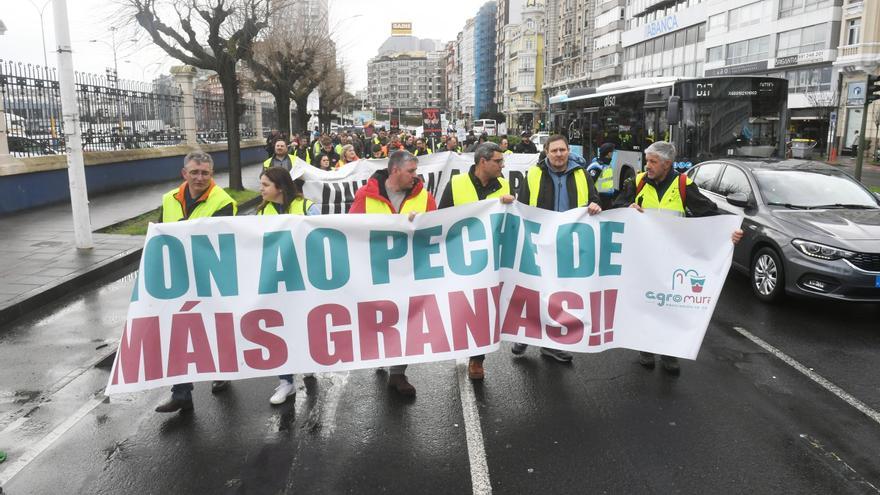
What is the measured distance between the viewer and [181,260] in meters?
4.48

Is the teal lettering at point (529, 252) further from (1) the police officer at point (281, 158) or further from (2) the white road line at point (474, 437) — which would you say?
(1) the police officer at point (281, 158)

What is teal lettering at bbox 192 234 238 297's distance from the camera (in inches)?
177

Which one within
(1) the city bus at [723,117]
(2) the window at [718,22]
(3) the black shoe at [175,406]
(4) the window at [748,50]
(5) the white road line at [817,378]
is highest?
(2) the window at [718,22]

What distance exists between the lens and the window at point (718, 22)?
56.9 meters

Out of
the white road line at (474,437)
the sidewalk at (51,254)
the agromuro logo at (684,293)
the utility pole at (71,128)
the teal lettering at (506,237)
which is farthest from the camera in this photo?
the utility pole at (71,128)

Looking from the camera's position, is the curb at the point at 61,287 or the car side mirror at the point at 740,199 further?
the car side mirror at the point at 740,199

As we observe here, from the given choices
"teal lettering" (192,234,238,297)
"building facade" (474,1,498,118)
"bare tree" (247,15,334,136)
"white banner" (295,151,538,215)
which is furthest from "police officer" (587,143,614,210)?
"building facade" (474,1,498,118)

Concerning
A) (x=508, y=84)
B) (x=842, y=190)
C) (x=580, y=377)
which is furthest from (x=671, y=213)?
(x=508, y=84)

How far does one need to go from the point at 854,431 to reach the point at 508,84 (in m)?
125

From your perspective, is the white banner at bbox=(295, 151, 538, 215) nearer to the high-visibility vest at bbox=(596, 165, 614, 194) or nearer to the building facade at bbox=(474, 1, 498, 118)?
the high-visibility vest at bbox=(596, 165, 614, 194)

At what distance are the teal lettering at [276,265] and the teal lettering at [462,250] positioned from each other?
1.06 metres

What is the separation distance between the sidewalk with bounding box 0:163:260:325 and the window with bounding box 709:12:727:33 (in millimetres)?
54287

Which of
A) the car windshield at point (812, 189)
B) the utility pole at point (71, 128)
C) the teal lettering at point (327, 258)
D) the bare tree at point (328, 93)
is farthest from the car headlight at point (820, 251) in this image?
the bare tree at point (328, 93)

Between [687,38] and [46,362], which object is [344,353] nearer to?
[46,362]
